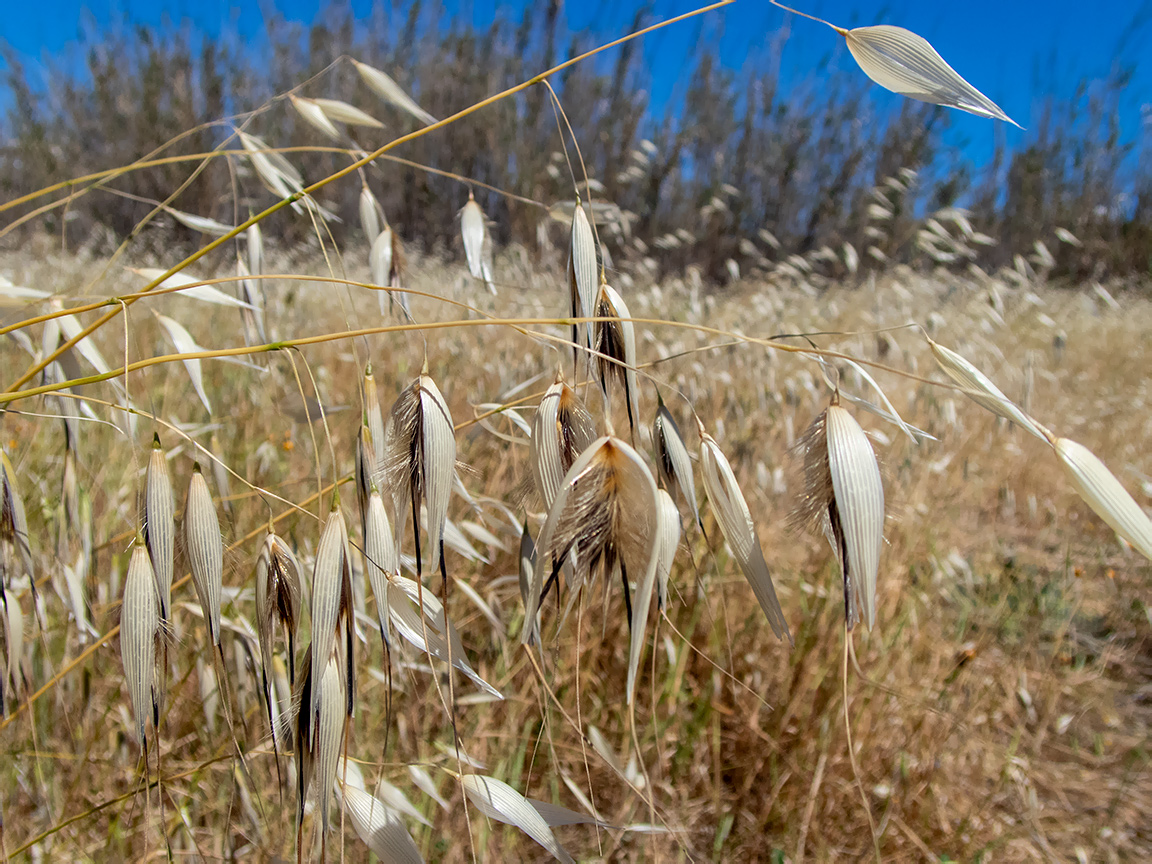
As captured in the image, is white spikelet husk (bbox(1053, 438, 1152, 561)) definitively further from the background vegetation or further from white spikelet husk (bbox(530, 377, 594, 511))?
the background vegetation

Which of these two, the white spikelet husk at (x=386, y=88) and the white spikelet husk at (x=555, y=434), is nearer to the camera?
the white spikelet husk at (x=555, y=434)

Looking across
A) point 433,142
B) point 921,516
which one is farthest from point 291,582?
point 433,142

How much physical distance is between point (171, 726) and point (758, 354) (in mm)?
1586

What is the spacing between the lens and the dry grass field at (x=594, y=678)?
22.0 inches

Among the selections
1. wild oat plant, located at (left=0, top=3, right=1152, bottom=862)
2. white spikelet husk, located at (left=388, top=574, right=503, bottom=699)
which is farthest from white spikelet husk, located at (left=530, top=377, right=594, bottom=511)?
white spikelet husk, located at (left=388, top=574, right=503, bottom=699)

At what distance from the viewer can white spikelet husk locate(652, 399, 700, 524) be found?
0.41 meters

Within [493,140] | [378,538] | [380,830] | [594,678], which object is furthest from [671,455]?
[493,140]

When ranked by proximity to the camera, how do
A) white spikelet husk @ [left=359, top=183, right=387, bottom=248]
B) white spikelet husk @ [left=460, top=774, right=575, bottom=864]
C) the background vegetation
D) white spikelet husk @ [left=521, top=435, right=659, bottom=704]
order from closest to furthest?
white spikelet husk @ [left=521, top=435, right=659, bottom=704] → white spikelet husk @ [left=460, top=774, right=575, bottom=864] → white spikelet husk @ [left=359, top=183, right=387, bottom=248] → the background vegetation

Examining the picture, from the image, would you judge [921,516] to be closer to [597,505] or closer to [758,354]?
[758,354]

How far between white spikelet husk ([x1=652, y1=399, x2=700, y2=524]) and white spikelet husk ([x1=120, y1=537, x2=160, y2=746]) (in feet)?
0.90

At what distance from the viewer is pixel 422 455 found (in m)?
0.33

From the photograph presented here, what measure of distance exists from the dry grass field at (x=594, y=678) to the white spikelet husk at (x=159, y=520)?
1 cm

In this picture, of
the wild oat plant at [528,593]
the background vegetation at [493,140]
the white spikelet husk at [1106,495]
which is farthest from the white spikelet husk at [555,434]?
the background vegetation at [493,140]

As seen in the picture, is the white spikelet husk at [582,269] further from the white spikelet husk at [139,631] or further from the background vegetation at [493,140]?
the background vegetation at [493,140]
